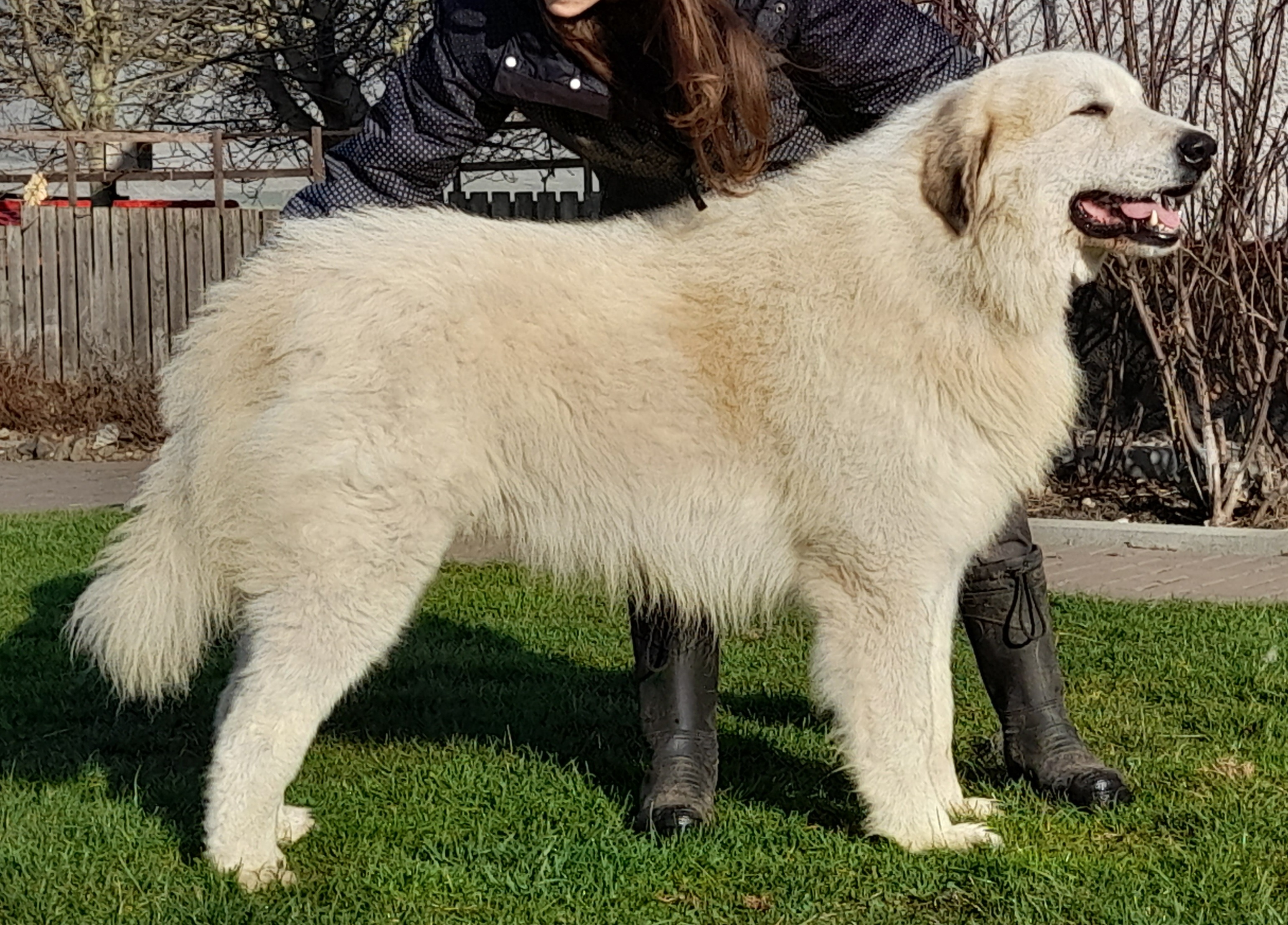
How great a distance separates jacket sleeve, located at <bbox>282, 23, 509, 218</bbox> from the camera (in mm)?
3877

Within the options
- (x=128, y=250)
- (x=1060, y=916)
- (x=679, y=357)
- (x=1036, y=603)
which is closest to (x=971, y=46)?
(x=1036, y=603)

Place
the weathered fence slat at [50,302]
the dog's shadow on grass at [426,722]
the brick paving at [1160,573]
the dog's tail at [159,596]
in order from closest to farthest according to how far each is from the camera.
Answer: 1. the dog's tail at [159,596]
2. the dog's shadow on grass at [426,722]
3. the brick paving at [1160,573]
4. the weathered fence slat at [50,302]

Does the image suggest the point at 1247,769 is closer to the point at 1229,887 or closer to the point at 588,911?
the point at 1229,887

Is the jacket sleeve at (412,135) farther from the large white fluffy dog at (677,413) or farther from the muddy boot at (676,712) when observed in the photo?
the muddy boot at (676,712)

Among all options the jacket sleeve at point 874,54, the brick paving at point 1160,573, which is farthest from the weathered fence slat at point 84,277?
the jacket sleeve at point 874,54

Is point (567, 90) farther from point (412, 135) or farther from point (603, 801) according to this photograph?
point (603, 801)

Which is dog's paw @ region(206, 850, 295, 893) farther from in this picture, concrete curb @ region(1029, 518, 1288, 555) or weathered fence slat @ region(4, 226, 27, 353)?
weathered fence slat @ region(4, 226, 27, 353)

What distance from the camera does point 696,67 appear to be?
3551 mm

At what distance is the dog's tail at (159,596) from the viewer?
143 inches

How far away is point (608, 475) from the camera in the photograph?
358cm

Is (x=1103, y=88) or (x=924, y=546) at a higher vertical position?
(x=1103, y=88)

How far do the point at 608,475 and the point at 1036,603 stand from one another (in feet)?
4.50

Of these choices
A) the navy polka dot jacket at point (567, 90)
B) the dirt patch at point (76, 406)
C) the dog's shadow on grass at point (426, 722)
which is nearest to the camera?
the navy polka dot jacket at point (567, 90)

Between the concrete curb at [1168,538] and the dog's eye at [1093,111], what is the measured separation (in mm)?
4582
